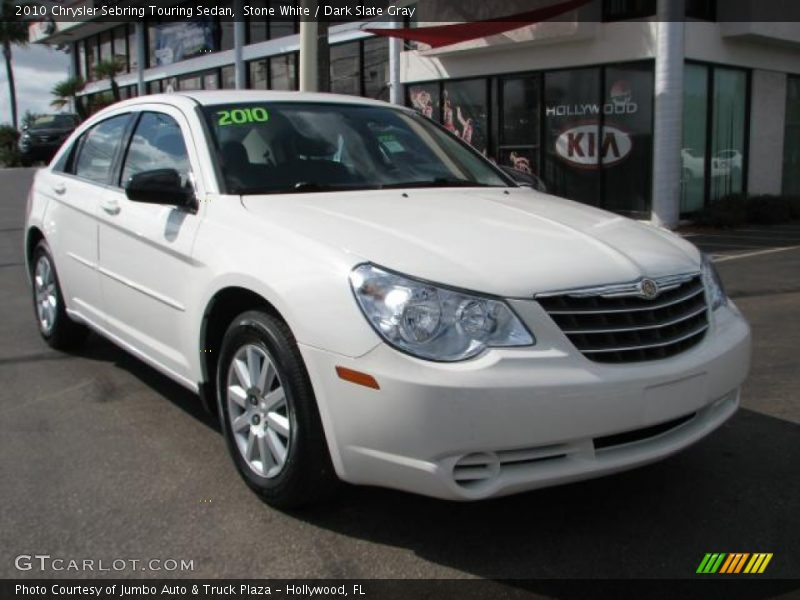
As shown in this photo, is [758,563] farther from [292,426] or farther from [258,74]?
[258,74]

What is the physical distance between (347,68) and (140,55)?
13.6m

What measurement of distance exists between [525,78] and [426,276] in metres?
12.6

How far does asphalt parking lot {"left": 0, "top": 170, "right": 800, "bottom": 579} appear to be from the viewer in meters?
2.90

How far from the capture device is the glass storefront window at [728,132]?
14.1 m

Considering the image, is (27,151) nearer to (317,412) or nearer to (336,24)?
(336,24)

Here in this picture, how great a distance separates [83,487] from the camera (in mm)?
3514

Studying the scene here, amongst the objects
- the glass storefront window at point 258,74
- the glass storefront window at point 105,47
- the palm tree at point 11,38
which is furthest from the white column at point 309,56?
the palm tree at point 11,38

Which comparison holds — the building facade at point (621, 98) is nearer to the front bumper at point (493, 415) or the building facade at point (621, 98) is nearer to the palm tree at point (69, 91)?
the front bumper at point (493, 415)

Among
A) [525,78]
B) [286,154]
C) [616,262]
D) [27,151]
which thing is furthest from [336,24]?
[616,262]

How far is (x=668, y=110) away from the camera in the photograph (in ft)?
40.8

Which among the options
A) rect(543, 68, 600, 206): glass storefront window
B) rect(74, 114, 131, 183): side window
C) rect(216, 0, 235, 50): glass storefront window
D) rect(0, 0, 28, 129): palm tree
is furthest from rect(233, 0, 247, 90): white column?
rect(0, 0, 28, 129): palm tree

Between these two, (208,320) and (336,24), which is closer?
(208,320)

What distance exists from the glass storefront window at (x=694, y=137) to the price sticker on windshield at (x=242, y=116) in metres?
10.6

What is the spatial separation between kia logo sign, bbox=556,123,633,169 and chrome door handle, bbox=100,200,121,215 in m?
10.5
